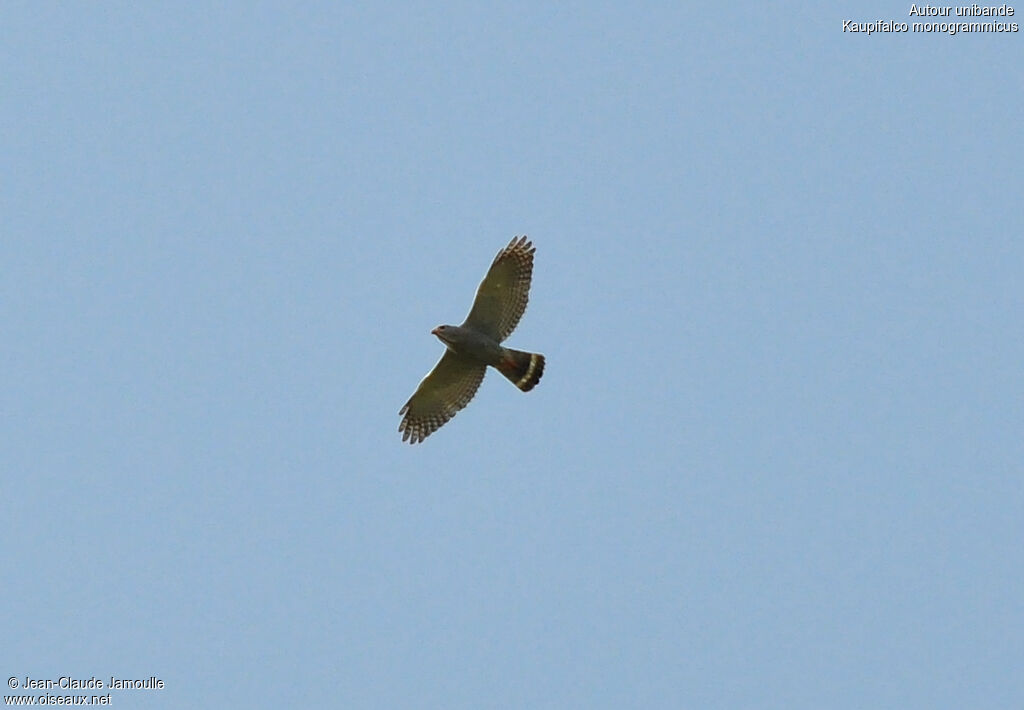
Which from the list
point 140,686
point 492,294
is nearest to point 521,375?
point 492,294

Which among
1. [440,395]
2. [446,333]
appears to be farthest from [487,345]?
[440,395]

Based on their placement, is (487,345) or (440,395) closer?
(487,345)

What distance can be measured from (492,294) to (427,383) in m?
1.70

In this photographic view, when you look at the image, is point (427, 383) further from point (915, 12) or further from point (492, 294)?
point (915, 12)

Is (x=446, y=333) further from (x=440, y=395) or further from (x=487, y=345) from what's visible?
(x=440, y=395)

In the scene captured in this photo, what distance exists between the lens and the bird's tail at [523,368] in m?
28.5

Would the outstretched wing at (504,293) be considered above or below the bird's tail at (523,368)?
above

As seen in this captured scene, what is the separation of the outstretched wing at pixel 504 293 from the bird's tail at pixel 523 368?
0.34 metres

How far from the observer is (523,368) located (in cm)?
2855

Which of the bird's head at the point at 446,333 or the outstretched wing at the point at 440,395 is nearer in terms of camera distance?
the bird's head at the point at 446,333

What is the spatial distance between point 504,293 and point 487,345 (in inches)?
29.8

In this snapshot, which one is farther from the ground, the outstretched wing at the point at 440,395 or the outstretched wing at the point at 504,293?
the outstretched wing at the point at 504,293

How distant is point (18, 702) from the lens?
27906 millimetres

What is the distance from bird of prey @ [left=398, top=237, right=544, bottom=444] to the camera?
92.2ft
